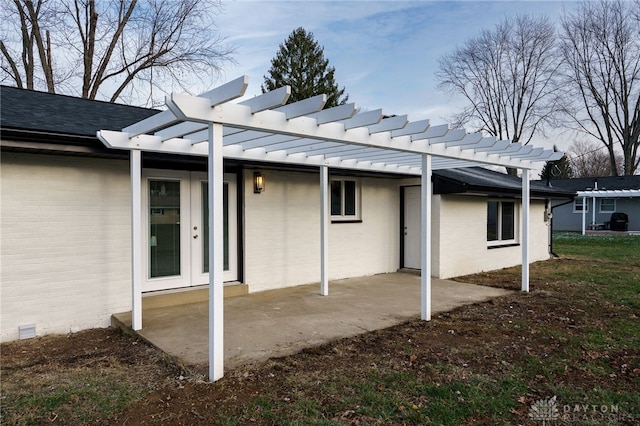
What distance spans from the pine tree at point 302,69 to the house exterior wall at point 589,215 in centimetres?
1599

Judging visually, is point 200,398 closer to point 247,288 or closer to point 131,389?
point 131,389

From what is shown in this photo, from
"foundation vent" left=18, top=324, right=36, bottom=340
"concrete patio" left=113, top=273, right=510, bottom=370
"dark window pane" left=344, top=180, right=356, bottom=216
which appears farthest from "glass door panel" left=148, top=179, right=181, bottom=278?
"dark window pane" left=344, top=180, right=356, bottom=216

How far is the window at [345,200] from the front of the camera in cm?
845

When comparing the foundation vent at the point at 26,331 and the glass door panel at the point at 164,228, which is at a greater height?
the glass door panel at the point at 164,228

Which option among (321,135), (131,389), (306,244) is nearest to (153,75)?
(306,244)

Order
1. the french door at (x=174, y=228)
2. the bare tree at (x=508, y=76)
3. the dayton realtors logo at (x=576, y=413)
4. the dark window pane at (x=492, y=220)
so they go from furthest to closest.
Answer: the bare tree at (x=508, y=76), the dark window pane at (x=492, y=220), the french door at (x=174, y=228), the dayton realtors logo at (x=576, y=413)

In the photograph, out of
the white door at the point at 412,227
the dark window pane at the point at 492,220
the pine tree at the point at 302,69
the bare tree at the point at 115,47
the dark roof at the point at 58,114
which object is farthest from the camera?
the pine tree at the point at 302,69

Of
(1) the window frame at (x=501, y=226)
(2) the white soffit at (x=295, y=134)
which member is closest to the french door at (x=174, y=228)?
(2) the white soffit at (x=295, y=134)

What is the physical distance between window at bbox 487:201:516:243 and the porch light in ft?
20.6

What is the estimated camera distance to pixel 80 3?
14.8 metres

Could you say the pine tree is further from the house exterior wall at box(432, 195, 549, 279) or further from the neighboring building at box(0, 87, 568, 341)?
the neighboring building at box(0, 87, 568, 341)

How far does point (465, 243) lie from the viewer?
30.4 ft

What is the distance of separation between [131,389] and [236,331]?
1552mm

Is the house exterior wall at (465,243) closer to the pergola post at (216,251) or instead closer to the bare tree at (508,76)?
the pergola post at (216,251)
